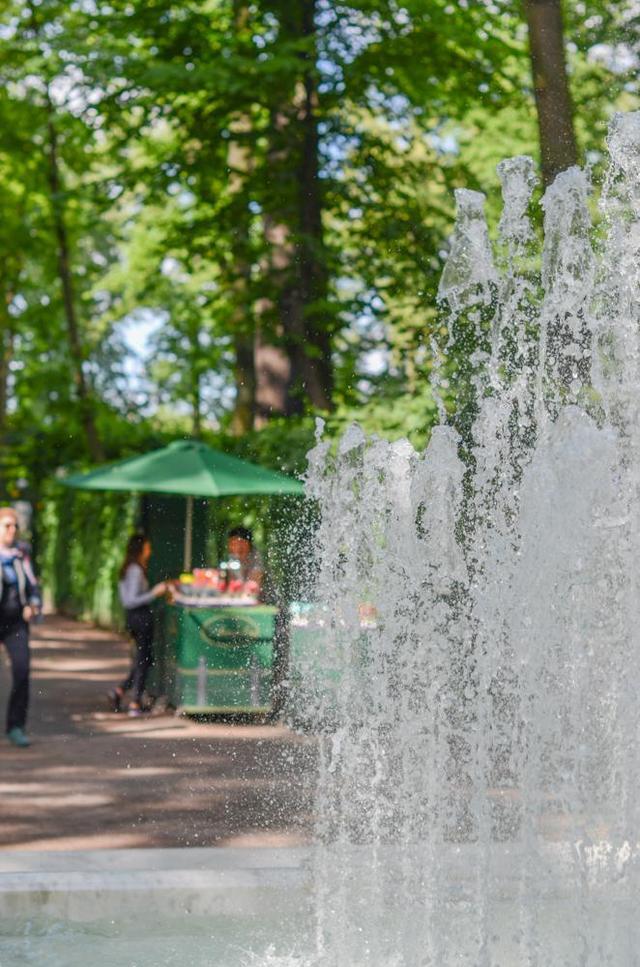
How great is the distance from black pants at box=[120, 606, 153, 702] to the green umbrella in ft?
3.68

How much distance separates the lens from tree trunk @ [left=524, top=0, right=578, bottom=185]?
11.4 m

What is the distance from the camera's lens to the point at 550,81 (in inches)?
454

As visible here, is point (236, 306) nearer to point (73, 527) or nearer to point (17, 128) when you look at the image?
point (17, 128)

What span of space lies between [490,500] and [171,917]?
2.60 m

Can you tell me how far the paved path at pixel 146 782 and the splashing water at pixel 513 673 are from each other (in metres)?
0.74

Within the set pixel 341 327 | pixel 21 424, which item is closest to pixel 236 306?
pixel 341 327

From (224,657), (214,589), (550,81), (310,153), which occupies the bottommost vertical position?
(224,657)

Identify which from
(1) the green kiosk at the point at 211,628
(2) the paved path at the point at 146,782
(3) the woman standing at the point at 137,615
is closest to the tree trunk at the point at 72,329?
(1) the green kiosk at the point at 211,628

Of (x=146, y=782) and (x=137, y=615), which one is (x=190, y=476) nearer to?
(x=137, y=615)

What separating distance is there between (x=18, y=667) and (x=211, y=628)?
8.84ft

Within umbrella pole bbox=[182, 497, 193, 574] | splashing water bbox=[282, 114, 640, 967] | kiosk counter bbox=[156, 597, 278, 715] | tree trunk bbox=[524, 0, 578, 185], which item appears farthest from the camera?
umbrella pole bbox=[182, 497, 193, 574]

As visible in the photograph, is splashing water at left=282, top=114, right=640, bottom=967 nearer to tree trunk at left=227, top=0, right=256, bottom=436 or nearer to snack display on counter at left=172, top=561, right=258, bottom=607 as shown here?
snack display on counter at left=172, top=561, right=258, bottom=607

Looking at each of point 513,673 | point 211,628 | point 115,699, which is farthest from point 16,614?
point 513,673

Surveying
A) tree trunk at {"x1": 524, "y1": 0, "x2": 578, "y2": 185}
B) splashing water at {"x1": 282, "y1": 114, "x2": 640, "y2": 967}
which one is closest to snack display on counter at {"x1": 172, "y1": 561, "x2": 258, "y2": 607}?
tree trunk at {"x1": 524, "y1": 0, "x2": 578, "y2": 185}
